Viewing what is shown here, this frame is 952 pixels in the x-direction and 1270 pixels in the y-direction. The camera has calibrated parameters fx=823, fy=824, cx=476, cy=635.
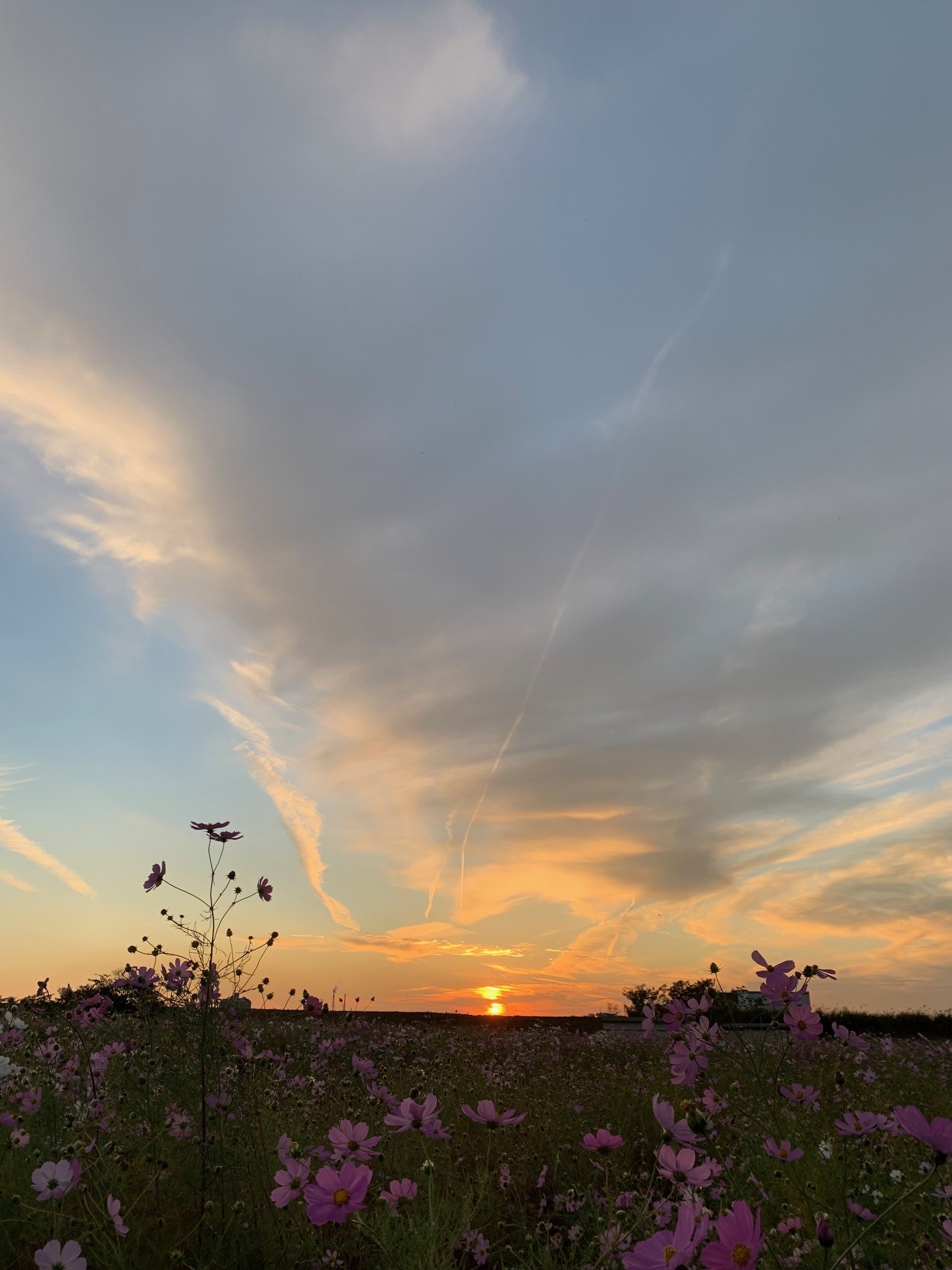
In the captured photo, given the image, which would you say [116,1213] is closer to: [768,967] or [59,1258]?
[59,1258]

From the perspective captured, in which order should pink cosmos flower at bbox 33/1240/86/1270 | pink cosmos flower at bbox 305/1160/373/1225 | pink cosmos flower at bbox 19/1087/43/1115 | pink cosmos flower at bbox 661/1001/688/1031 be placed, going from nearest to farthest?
pink cosmos flower at bbox 305/1160/373/1225, pink cosmos flower at bbox 33/1240/86/1270, pink cosmos flower at bbox 661/1001/688/1031, pink cosmos flower at bbox 19/1087/43/1115

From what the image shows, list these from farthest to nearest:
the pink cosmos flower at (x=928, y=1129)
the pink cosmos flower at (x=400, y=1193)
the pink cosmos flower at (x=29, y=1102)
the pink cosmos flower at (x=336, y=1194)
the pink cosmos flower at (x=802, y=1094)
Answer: the pink cosmos flower at (x=29, y=1102) < the pink cosmos flower at (x=802, y=1094) < the pink cosmos flower at (x=400, y=1193) < the pink cosmos flower at (x=336, y=1194) < the pink cosmos flower at (x=928, y=1129)

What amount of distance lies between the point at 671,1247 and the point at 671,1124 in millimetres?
517

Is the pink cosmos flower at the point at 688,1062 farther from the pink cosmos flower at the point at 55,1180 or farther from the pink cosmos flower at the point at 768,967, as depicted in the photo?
the pink cosmos flower at the point at 55,1180

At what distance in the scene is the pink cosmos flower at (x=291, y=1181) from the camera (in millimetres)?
2246

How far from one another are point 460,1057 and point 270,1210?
628 centimetres

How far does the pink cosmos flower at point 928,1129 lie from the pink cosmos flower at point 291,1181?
156 cm

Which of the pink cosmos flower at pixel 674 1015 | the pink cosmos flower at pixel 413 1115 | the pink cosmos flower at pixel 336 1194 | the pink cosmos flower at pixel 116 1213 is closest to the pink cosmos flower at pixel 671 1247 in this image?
the pink cosmos flower at pixel 336 1194

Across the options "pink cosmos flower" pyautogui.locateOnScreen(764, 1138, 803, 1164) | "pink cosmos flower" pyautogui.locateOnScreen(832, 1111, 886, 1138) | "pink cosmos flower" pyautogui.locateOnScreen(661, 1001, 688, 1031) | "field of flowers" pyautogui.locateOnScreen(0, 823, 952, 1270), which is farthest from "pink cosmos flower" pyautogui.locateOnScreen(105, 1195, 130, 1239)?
"pink cosmos flower" pyautogui.locateOnScreen(832, 1111, 886, 1138)

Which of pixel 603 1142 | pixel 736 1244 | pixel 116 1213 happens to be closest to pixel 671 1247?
pixel 736 1244

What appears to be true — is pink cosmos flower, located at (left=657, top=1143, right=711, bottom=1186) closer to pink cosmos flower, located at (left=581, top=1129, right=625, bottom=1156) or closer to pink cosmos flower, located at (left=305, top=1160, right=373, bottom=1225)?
pink cosmos flower, located at (left=581, top=1129, right=625, bottom=1156)

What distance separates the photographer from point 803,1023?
2.96 m

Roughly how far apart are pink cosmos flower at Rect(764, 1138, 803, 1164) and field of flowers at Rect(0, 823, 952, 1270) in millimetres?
12

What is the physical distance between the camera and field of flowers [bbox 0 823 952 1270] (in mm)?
2312
